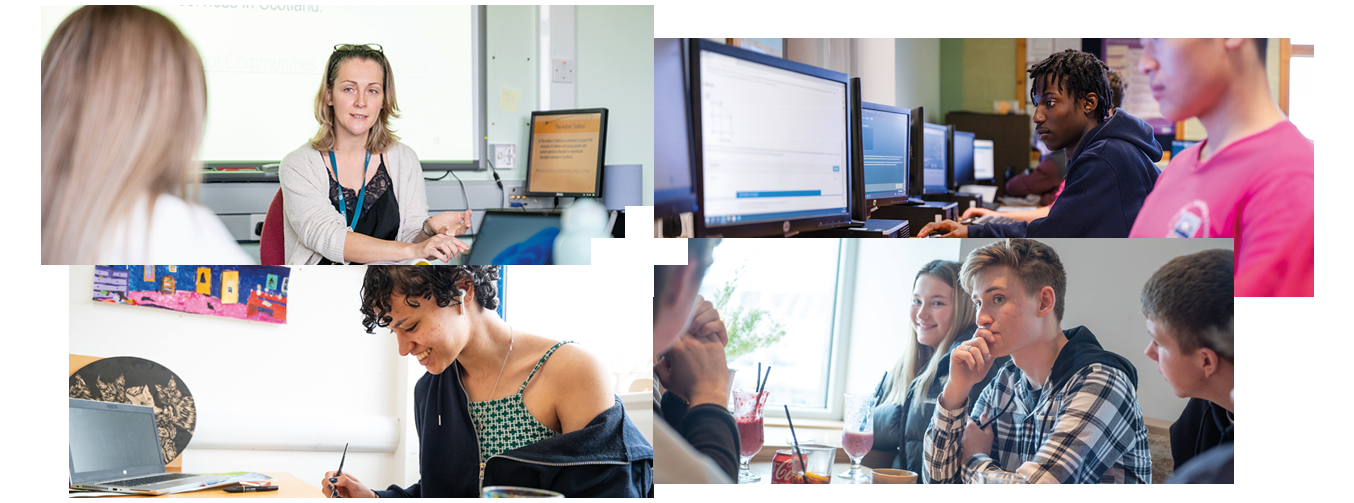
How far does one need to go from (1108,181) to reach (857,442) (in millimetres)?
927

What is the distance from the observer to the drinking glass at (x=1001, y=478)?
1243mm

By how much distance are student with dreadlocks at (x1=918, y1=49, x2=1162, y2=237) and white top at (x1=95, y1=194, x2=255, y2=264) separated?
5.91 ft

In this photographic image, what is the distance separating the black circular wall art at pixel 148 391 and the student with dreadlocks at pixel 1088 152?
66.2 inches

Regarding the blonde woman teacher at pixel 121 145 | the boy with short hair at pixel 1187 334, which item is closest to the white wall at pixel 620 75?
the blonde woman teacher at pixel 121 145

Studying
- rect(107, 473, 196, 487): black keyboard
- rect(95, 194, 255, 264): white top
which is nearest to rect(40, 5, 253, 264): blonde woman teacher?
rect(95, 194, 255, 264): white top

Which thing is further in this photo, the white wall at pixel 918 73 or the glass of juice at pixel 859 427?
the white wall at pixel 918 73

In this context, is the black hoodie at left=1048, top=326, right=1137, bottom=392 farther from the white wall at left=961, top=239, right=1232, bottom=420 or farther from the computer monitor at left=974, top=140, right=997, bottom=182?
the computer monitor at left=974, top=140, right=997, bottom=182

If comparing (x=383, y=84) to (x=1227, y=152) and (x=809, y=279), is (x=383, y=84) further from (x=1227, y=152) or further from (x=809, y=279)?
(x=1227, y=152)

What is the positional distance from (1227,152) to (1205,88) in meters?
0.13

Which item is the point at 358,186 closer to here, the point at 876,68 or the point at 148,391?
the point at 148,391

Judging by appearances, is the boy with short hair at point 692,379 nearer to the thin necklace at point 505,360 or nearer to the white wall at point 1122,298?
the thin necklace at point 505,360

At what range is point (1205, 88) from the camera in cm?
138

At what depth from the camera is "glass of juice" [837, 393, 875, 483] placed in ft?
4.16

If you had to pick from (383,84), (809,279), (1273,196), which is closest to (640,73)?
(383,84)
